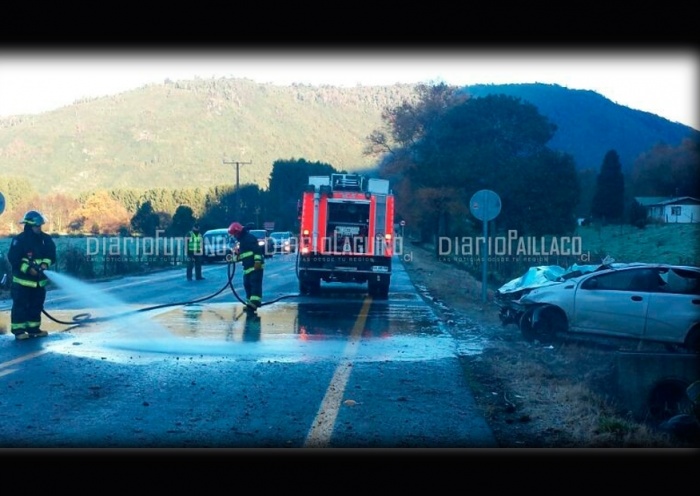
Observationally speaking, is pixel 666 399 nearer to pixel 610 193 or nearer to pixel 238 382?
pixel 238 382

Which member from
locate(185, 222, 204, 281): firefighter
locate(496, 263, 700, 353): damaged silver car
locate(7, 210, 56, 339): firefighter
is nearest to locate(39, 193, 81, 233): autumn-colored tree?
locate(185, 222, 204, 281): firefighter

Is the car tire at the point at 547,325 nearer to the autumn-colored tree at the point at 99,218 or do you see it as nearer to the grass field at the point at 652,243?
the grass field at the point at 652,243

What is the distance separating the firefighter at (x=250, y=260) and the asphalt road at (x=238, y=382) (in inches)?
18.2

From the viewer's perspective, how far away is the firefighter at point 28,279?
12938 millimetres

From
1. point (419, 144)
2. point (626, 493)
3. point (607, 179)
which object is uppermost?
point (419, 144)

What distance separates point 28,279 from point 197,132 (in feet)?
316

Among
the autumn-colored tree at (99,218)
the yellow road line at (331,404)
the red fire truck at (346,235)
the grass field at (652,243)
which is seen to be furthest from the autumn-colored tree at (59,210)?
the yellow road line at (331,404)

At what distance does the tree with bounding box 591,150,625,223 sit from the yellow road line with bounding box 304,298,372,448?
47.5 feet

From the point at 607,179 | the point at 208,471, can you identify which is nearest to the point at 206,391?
the point at 208,471

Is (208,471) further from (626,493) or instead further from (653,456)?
(653,456)

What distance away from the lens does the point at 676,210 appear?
72.2ft

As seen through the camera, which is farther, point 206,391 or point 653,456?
point 206,391

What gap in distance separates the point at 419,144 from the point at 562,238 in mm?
23720

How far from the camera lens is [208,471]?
6391 millimetres
